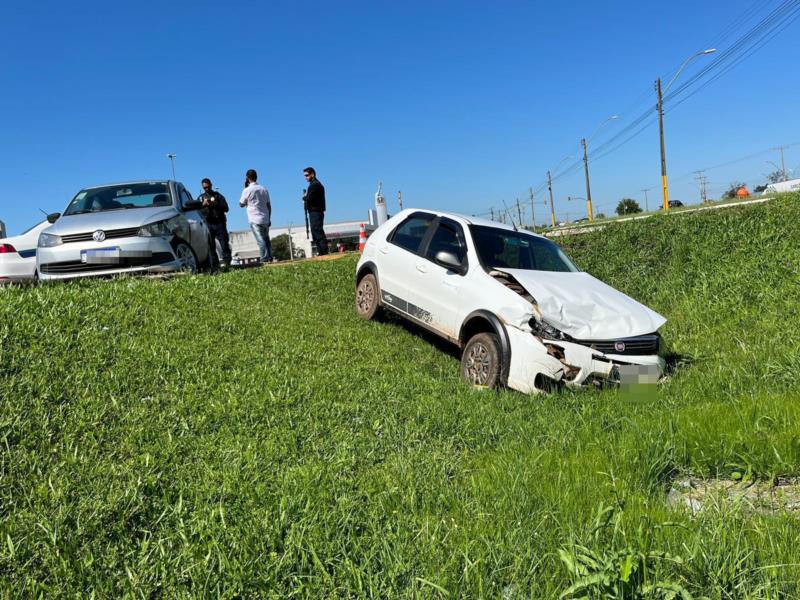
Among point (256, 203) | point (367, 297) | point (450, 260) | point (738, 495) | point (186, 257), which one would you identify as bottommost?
point (738, 495)

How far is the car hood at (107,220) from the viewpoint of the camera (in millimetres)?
7500

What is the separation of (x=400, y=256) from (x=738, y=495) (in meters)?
4.95

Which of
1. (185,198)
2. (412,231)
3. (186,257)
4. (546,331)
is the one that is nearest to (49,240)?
(186,257)

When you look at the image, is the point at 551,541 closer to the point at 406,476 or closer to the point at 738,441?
the point at 406,476

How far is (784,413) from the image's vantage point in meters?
3.61

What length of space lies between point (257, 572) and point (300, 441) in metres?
1.37

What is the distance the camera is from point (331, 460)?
3336 millimetres

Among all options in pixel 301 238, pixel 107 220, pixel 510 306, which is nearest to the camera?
pixel 510 306

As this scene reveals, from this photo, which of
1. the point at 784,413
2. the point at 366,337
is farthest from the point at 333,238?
the point at 784,413

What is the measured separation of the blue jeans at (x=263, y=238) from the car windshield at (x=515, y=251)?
682 cm

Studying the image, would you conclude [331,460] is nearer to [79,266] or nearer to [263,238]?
[79,266]

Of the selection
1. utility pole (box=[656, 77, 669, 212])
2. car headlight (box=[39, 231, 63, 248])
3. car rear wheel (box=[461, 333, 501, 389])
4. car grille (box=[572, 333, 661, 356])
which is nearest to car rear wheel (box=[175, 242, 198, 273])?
car headlight (box=[39, 231, 63, 248])

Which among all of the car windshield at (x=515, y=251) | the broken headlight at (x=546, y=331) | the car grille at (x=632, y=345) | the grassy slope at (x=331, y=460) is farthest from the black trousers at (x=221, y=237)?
the car grille at (x=632, y=345)

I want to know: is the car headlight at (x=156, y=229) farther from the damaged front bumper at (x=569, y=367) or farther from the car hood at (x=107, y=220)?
the damaged front bumper at (x=569, y=367)
